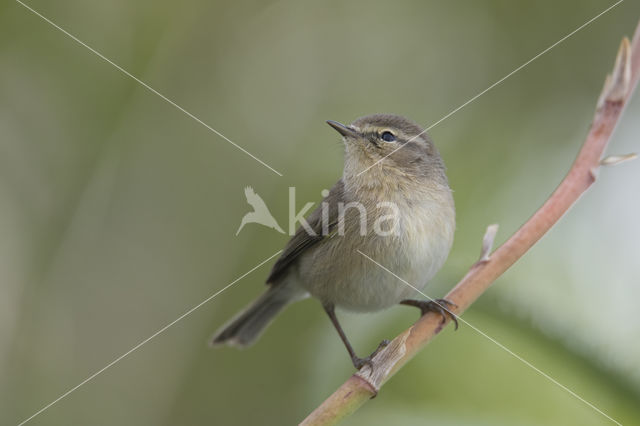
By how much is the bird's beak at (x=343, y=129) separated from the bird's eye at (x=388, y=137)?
0.15 metres

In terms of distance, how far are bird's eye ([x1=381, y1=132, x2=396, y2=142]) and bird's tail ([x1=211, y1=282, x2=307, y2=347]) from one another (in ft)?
3.53

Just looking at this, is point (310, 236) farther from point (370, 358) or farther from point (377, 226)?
point (370, 358)

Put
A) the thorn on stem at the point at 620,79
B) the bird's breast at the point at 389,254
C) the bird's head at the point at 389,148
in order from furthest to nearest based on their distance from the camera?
the bird's head at the point at 389,148 < the bird's breast at the point at 389,254 < the thorn on stem at the point at 620,79

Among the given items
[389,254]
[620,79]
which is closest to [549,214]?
[620,79]

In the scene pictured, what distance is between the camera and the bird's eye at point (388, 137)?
340 cm

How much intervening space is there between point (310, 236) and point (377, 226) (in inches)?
20.3

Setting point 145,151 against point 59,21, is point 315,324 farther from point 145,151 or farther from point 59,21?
point 59,21

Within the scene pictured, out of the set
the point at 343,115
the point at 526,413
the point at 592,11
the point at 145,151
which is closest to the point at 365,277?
the point at 343,115

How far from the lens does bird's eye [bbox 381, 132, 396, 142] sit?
340 cm

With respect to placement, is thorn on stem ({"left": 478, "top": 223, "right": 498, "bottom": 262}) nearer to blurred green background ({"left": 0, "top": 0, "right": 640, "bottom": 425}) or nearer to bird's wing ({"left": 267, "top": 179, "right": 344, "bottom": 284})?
blurred green background ({"left": 0, "top": 0, "right": 640, "bottom": 425})

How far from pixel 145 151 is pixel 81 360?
4.01 ft

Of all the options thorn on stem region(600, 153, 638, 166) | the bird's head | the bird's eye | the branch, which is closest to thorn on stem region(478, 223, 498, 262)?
the branch

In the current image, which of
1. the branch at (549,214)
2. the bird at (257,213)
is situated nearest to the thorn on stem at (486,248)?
the branch at (549,214)

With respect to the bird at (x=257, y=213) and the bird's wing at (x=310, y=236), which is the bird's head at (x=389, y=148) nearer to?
the bird's wing at (x=310, y=236)
